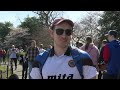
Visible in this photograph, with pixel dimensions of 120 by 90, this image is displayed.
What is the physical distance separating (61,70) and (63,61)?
0.44 feet

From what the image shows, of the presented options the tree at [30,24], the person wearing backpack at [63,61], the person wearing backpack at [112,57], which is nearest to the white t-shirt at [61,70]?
the person wearing backpack at [63,61]

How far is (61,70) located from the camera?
190 centimetres

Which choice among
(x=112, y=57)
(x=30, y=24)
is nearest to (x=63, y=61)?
(x=112, y=57)

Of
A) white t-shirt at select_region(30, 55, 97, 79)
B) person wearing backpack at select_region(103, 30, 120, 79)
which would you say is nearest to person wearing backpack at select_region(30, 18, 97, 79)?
white t-shirt at select_region(30, 55, 97, 79)

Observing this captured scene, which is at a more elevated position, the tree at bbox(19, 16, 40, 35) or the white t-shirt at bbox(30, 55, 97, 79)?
the tree at bbox(19, 16, 40, 35)

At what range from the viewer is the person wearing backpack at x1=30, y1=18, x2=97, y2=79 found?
6.21ft

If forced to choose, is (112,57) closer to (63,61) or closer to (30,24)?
(63,61)

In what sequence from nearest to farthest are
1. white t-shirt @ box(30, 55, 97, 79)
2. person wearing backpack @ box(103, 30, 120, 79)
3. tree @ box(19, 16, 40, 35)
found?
white t-shirt @ box(30, 55, 97, 79), person wearing backpack @ box(103, 30, 120, 79), tree @ box(19, 16, 40, 35)

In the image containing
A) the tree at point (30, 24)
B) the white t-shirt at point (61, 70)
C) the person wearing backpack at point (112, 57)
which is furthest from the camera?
the tree at point (30, 24)

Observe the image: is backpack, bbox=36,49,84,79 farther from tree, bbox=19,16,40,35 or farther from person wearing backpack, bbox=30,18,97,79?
tree, bbox=19,16,40,35

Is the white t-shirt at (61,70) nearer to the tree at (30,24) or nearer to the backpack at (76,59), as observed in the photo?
the backpack at (76,59)

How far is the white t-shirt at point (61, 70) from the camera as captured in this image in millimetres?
1854
